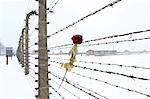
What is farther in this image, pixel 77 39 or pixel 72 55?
pixel 72 55

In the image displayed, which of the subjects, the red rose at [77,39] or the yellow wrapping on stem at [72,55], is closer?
the red rose at [77,39]

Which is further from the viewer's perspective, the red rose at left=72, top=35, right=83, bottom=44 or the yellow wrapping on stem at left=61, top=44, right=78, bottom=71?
the yellow wrapping on stem at left=61, top=44, right=78, bottom=71

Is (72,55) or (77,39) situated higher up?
(77,39)

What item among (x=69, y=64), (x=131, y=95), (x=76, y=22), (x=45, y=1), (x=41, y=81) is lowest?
(x=131, y=95)

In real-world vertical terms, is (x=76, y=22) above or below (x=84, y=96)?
above

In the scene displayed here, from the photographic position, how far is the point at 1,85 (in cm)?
783

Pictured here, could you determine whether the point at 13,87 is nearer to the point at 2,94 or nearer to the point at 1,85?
the point at 1,85

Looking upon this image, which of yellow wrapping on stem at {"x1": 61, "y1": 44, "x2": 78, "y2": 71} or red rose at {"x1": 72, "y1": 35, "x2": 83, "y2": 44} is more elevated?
red rose at {"x1": 72, "y1": 35, "x2": 83, "y2": 44}

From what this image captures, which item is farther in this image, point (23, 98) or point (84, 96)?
point (84, 96)

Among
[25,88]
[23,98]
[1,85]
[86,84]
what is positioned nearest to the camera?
A: [23,98]

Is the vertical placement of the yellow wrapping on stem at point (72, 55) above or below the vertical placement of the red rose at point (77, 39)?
below

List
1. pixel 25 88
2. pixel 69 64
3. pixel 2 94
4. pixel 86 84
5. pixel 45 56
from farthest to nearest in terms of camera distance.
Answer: pixel 86 84 → pixel 25 88 → pixel 2 94 → pixel 45 56 → pixel 69 64

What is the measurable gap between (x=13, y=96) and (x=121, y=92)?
323 centimetres

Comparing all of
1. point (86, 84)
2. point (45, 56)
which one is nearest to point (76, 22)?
point (45, 56)
